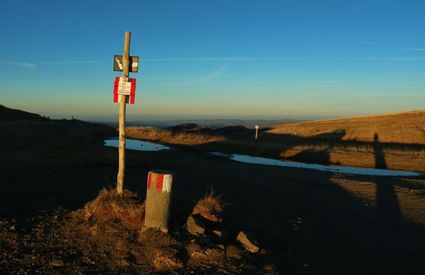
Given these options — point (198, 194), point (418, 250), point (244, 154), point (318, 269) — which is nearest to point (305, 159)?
point (244, 154)

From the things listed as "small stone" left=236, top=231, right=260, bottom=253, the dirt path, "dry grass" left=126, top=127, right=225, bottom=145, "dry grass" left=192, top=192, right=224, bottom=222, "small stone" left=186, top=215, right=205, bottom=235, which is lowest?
the dirt path

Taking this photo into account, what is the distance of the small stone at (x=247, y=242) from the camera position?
7.60 m

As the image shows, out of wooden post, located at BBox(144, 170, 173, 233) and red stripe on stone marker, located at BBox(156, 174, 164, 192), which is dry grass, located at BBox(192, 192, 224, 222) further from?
red stripe on stone marker, located at BBox(156, 174, 164, 192)

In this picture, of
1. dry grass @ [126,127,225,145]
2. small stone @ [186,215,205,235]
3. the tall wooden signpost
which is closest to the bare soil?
small stone @ [186,215,205,235]

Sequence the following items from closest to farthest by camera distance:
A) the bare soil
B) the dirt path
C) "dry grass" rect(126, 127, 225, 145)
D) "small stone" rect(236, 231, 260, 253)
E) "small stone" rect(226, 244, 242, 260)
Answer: the bare soil → "small stone" rect(226, 244, 242, 260) → "small stone" rect(236, 231, 260, 253) → the dirt path → "dry grass" rect(126, 127, 225, 145)

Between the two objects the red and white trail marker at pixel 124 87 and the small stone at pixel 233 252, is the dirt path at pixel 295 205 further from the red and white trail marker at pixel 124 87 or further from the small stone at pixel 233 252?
the red and white trail marker at pixel 124 87

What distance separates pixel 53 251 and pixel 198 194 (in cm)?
742

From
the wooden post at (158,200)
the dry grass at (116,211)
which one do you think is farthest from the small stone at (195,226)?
the dry grass at (116,211)

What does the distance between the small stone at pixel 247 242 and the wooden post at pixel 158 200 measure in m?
1.40

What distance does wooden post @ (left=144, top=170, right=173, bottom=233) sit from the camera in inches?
305

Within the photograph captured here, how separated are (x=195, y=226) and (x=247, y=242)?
1.06 meters

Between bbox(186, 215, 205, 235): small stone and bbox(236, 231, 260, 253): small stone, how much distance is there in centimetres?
71

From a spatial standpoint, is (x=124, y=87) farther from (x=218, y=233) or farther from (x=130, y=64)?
(x=218, y=233)

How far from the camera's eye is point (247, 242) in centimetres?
775
